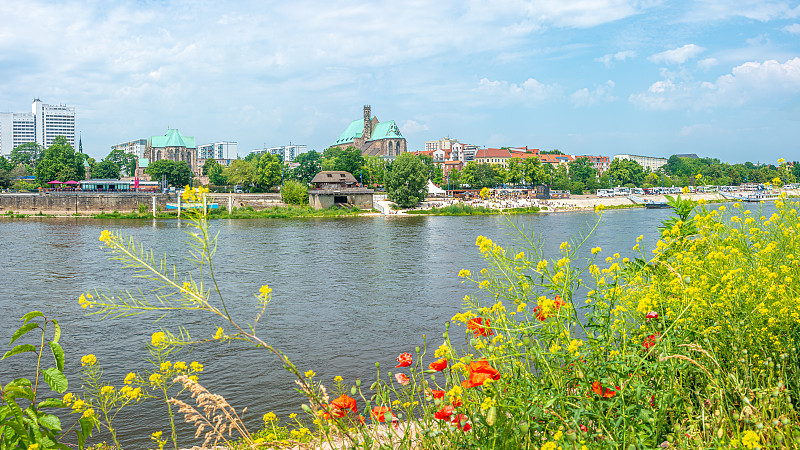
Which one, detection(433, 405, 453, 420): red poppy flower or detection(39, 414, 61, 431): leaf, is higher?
detection(433, 405, 453, 420): red poppy flower

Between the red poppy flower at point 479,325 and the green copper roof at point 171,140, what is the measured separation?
165370mm

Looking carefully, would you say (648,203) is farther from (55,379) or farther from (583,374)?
(55,379)

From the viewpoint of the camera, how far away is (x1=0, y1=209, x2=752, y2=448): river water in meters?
12.2

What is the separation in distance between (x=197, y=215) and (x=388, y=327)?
12.8 m

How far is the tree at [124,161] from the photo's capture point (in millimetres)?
152000

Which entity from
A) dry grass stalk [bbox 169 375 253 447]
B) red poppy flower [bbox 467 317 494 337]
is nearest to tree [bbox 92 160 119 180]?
dry grass stalk [bbox 169 375 253 447]

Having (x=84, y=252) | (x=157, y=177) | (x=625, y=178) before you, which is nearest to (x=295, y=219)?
(x=84, y=252)

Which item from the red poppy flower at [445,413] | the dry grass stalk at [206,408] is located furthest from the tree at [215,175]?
the red poppy flower at [445,413]

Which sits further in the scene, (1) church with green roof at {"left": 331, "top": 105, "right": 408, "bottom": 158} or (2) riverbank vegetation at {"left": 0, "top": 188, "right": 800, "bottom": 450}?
(1) church with green roof at {"left": 331, "top": 105, "right": 408, "bottom": 158}

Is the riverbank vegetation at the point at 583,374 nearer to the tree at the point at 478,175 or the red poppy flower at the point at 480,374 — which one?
the red poppy flower at the point at 480,374

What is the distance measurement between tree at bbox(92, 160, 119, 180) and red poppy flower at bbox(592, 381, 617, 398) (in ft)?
500

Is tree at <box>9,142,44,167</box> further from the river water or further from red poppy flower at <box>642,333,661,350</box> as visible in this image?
red poppy flower at <box>642,333,661,350</box>

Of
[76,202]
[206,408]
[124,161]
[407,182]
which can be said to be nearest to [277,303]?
[206,408]

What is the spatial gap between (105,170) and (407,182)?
9491cm
